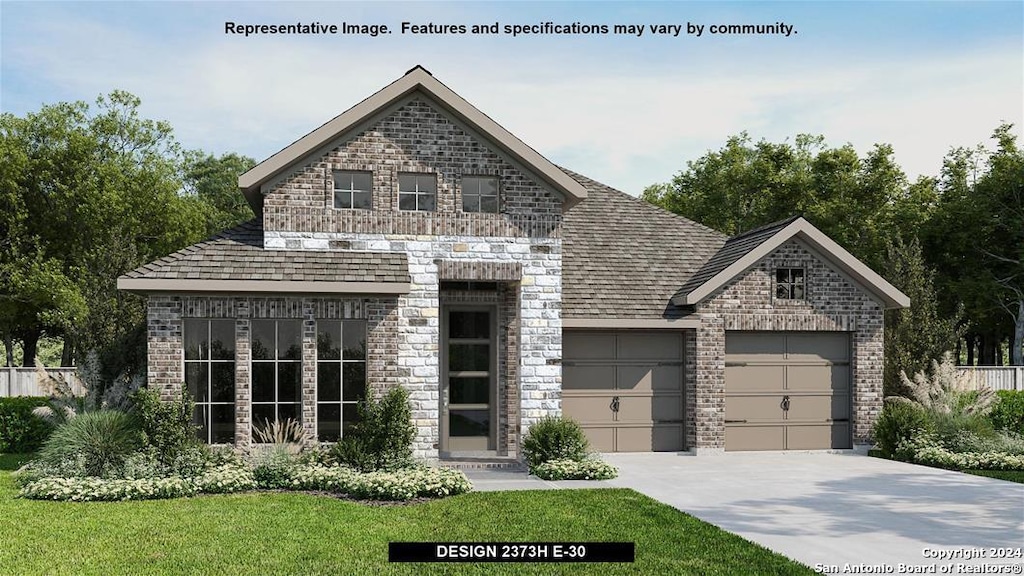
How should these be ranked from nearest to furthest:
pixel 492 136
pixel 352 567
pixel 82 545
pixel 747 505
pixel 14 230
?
pixel 352 567 → pixel 82 545 → pixel 747 505 → pixel 492 136 → pixel 14 230

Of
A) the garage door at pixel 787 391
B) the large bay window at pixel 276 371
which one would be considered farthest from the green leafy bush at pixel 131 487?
the garage door at pixel 787 391

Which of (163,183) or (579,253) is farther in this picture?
(163,183)

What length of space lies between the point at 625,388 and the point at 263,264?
736 cm

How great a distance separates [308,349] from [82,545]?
5.33 metres

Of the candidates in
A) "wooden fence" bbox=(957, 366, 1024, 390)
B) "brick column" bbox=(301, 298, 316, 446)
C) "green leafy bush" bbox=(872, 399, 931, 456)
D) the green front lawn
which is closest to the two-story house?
"brick column" bbox=(301, 298, 316, 446)

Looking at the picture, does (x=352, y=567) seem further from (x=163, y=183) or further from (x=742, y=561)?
(x=163, y=183)

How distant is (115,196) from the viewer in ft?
119

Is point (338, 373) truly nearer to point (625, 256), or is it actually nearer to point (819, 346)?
point (625, 256)

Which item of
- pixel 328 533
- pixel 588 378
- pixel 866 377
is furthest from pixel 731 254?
pixel 328 533

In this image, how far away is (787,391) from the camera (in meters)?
18.2

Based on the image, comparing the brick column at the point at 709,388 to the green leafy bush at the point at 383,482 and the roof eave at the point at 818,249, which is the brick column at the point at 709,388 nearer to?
the roof eave at the point at 818,249

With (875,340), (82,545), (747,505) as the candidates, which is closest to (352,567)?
(82,545)

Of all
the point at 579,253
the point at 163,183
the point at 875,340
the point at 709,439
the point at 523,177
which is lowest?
the point at 709,439

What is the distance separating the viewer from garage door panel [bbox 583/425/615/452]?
17547 millimetres
